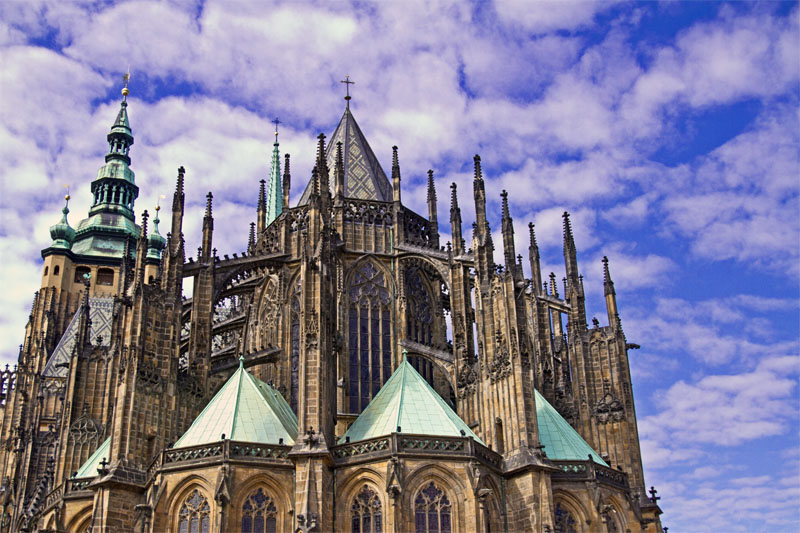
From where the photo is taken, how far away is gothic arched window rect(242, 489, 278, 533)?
29.0m

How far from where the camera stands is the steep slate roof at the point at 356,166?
4406cm

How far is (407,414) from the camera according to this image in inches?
1246

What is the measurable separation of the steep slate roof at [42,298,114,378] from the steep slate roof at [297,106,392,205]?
1860 centimetres

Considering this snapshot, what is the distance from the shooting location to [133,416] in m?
31.8

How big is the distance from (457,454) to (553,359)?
13.8m

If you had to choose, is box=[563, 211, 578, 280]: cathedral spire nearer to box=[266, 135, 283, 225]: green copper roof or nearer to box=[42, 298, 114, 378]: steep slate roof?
box=[42, 298, 114, 378]: steep slate roof

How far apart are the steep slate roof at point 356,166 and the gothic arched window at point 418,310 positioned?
4.37 m

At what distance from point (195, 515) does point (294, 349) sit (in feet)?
35.9

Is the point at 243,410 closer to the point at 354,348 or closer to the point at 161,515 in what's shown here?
the point at 161,515

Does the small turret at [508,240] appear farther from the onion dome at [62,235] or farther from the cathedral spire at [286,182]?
the onion dome at [62,235]

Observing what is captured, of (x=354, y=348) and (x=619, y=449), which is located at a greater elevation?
(x=354, y=348)

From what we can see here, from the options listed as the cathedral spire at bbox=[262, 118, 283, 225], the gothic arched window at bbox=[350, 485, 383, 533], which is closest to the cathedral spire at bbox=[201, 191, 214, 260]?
the gothic arched window at bbox=[350, 485, 383, 533]

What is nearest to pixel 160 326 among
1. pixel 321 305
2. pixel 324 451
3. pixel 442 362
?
pixel 321 305

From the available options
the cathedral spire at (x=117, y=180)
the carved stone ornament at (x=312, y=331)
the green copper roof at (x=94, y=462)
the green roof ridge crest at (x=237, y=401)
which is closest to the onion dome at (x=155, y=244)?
the cathedral spire at (x=117, y=180)
